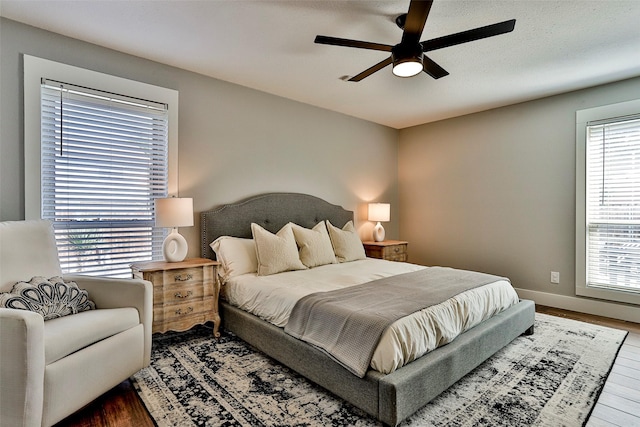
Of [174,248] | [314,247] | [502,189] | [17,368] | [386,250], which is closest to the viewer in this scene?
[17,368]

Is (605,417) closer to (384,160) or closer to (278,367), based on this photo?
(278,367)

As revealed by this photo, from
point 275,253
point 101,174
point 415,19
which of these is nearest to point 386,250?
point 275,253

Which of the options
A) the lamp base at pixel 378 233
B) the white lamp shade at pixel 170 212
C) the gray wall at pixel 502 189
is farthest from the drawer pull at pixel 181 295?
the gray wall at pixel 502 189

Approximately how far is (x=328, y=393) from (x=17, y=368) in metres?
1.64

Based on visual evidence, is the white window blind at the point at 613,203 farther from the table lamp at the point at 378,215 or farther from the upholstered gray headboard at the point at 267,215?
the upholstered gray headboard at the point at 267,215

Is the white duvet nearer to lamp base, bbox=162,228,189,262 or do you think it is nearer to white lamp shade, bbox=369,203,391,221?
lamp base, bbox=162,228,189,262

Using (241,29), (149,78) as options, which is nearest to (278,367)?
(241,29)

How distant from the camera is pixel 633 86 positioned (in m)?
3.48

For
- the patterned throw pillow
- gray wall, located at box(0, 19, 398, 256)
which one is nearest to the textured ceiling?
gray wall, located at box(0, 19, 398, 256)

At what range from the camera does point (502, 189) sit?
444 centimetres

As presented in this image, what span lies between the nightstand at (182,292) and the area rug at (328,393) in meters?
0.24

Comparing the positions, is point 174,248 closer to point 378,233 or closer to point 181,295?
point 181,295

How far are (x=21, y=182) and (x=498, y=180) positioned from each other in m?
5.20

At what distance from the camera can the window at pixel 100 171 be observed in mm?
2619
